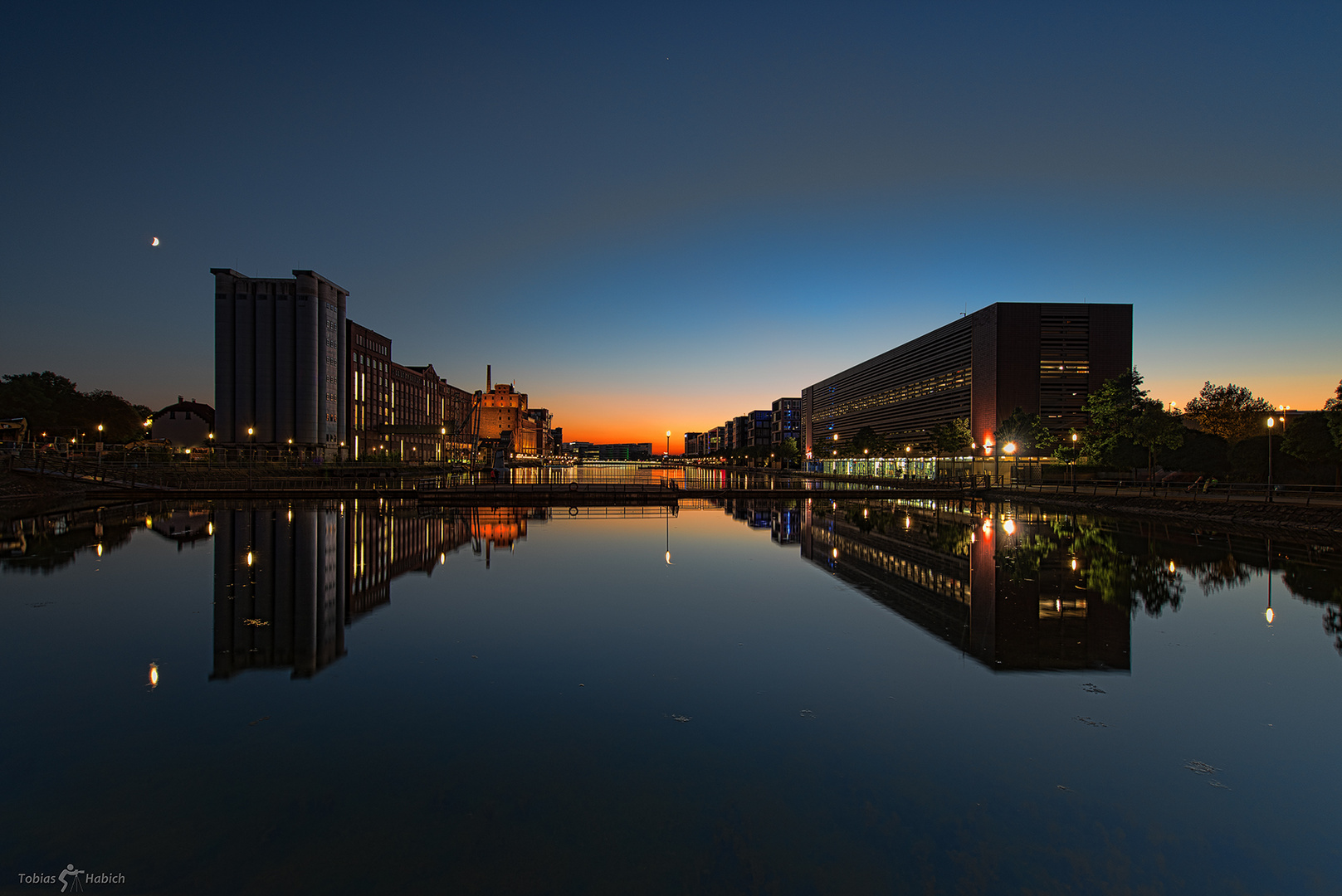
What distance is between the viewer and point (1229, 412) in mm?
71562

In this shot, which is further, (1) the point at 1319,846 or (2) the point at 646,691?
(2) the point at 646,691

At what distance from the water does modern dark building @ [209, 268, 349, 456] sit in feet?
265

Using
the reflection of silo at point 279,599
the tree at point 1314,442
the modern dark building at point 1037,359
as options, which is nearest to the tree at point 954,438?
the modern dark building at point 1037,359

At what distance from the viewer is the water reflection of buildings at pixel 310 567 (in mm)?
10750

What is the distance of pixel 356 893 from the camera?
4539 mm

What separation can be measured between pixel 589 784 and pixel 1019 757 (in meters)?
4.89

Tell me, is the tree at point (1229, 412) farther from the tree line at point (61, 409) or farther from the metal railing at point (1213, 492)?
the tree line at point (61, 409)

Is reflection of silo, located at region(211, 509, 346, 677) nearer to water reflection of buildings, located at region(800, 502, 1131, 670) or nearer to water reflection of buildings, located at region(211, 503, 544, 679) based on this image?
water reflection of buildings, located at region(211, 503, 544, 679)

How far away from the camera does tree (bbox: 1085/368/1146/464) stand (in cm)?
5456

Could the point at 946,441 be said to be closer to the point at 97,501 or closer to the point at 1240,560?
the point at 1240,560

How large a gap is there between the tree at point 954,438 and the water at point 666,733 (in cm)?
7954

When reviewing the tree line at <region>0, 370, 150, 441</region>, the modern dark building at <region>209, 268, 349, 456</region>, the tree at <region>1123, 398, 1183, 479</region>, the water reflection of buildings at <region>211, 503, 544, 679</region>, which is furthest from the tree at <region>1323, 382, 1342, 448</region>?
Answer: the tree line at <region>0, 370, 150, 441</region>

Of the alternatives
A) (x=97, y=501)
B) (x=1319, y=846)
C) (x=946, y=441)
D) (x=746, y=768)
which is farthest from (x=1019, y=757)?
(x=946, y=441)

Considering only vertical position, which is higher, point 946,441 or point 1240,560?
point 946,441
